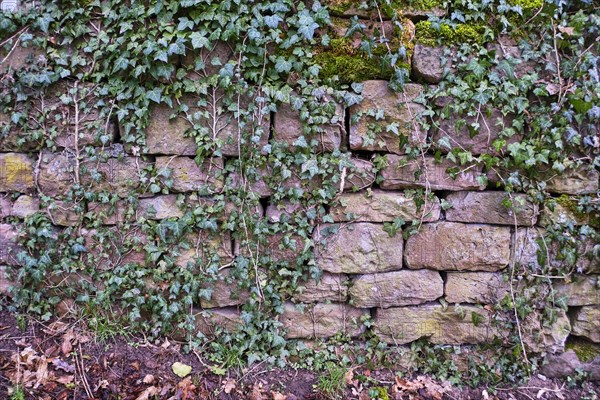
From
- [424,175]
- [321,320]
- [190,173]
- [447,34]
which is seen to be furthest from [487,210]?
[190,173]

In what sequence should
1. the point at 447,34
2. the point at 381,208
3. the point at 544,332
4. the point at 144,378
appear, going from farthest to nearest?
the point at 544,332 → the point at 381,208 → the point at 447,34 → the point at 144,378

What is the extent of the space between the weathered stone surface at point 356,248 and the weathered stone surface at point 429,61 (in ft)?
3.30

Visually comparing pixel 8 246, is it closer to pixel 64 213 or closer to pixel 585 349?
pixel 64 213

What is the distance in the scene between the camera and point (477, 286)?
2.82 metres

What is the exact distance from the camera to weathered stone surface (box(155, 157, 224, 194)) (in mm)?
2676

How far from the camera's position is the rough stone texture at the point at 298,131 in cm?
264

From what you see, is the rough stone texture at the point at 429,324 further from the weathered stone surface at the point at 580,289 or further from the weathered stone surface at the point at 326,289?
the weathered stone surface at the point at 580,289

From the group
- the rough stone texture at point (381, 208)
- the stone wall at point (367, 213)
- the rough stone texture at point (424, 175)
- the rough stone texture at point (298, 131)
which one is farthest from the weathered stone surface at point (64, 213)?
the rough stone texture at point (424, 175)

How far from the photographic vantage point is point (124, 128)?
104 inches

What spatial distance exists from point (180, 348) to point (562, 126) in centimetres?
276

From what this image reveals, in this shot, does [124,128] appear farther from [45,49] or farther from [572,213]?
[572,213]

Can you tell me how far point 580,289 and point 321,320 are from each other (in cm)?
172

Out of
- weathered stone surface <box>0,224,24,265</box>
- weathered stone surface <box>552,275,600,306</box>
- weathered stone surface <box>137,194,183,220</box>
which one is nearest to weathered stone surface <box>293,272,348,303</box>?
weathered stone surface <box>137,194,183,220</box>

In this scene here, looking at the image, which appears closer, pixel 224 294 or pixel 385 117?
pixel 385 117
